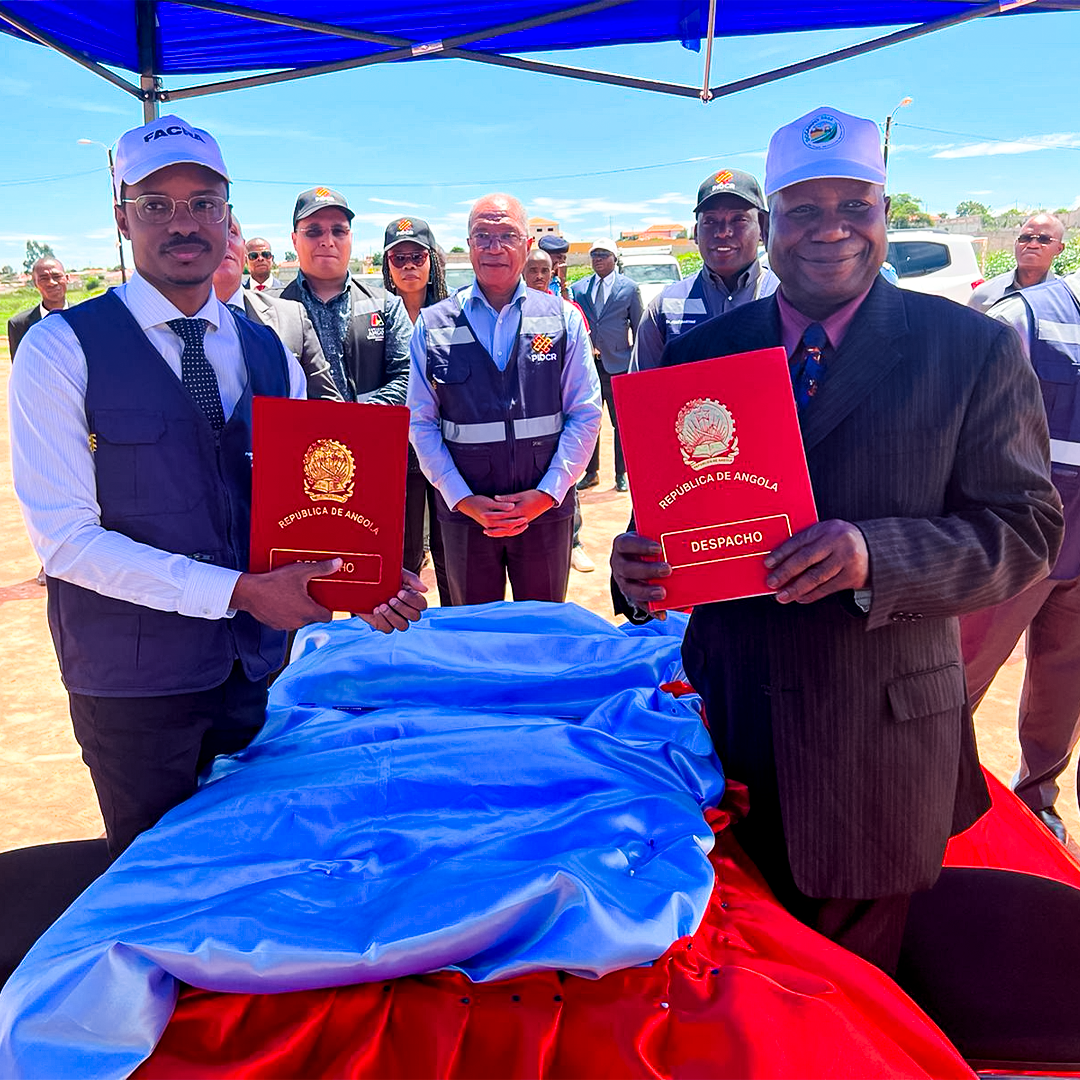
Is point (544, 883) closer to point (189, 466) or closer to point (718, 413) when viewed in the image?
point (718, 413)

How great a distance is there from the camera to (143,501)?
1802 millimetres

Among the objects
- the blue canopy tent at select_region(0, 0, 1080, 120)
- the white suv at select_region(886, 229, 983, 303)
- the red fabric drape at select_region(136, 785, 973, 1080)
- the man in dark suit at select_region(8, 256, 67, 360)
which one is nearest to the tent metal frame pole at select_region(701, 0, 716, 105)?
the blue canopy tent at select_region(0, 0, 1080, 120)

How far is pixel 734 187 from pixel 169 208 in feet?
8.58

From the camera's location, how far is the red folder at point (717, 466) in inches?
57.4

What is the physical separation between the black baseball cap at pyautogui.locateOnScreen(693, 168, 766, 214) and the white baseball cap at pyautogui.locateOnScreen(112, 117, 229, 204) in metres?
2.42

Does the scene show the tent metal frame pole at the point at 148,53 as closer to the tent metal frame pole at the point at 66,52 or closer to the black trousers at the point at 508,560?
the tent metal frame pole at the point at 66,52

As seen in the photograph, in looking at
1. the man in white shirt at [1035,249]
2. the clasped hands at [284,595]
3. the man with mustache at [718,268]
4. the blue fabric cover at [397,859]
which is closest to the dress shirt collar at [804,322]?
the blue fabric cover at [397,859]

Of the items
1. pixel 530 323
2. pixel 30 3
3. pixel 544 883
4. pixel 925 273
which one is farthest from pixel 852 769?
pixel 925 273

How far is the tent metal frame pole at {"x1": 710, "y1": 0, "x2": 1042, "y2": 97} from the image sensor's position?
10.0 ft

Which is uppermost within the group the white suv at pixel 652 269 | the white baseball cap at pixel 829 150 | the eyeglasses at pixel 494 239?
the white suv at pixel 652 269

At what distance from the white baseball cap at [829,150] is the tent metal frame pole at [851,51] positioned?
1.94 metres

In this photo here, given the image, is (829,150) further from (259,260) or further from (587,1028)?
(259,260)

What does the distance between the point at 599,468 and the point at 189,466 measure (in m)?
7.04

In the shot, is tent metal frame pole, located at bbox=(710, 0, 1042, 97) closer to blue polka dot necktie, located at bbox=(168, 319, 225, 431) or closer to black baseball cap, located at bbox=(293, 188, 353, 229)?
black baseball cap, located at bbox=(293, 188, 353, 229)
